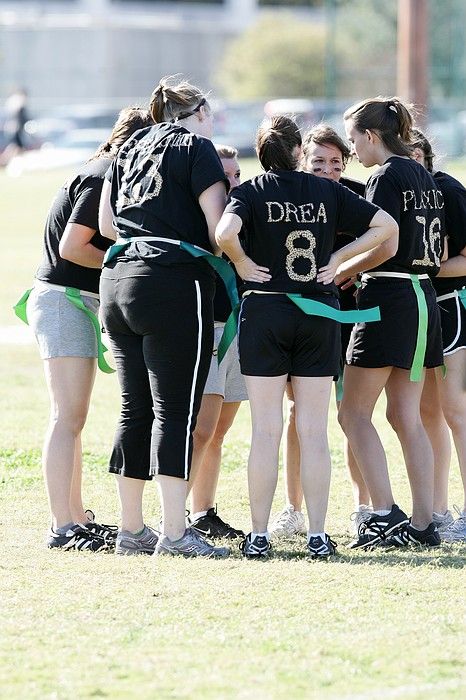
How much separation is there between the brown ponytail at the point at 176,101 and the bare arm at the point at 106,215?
38 centimetres

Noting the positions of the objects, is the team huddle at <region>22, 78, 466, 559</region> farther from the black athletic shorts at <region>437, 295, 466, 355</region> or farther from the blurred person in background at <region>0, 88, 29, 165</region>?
the blurred person in background at <region>0, 88, 29, 165</region>

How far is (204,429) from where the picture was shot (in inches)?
238

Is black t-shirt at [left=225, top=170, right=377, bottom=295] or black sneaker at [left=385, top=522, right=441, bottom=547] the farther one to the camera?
black sneaker at [left=385, top=522, right=441, bottom=547]

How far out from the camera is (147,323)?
17.5 feet

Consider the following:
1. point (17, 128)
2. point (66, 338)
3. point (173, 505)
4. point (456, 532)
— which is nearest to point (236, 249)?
point (66, 338)

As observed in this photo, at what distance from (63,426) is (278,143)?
1.56 meters

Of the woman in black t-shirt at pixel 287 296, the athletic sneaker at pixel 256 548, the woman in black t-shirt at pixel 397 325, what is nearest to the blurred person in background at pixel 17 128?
the woman in black t-shirt at pixel 397 325

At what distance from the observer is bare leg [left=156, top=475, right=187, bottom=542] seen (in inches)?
214

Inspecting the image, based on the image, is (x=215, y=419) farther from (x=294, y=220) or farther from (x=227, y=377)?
(x=294, y=220)

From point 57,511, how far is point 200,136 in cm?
176

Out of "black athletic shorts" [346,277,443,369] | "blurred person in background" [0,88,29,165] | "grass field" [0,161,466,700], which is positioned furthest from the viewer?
"blurred person in background" [0,88,29,165]

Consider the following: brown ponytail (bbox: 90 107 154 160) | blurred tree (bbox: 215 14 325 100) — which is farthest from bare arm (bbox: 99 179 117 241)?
blurred tree (bbox: 215 14 325 100)

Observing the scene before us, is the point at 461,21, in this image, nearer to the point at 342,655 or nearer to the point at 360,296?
the point at 360,296

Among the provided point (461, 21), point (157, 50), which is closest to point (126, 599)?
point (461, 21)
